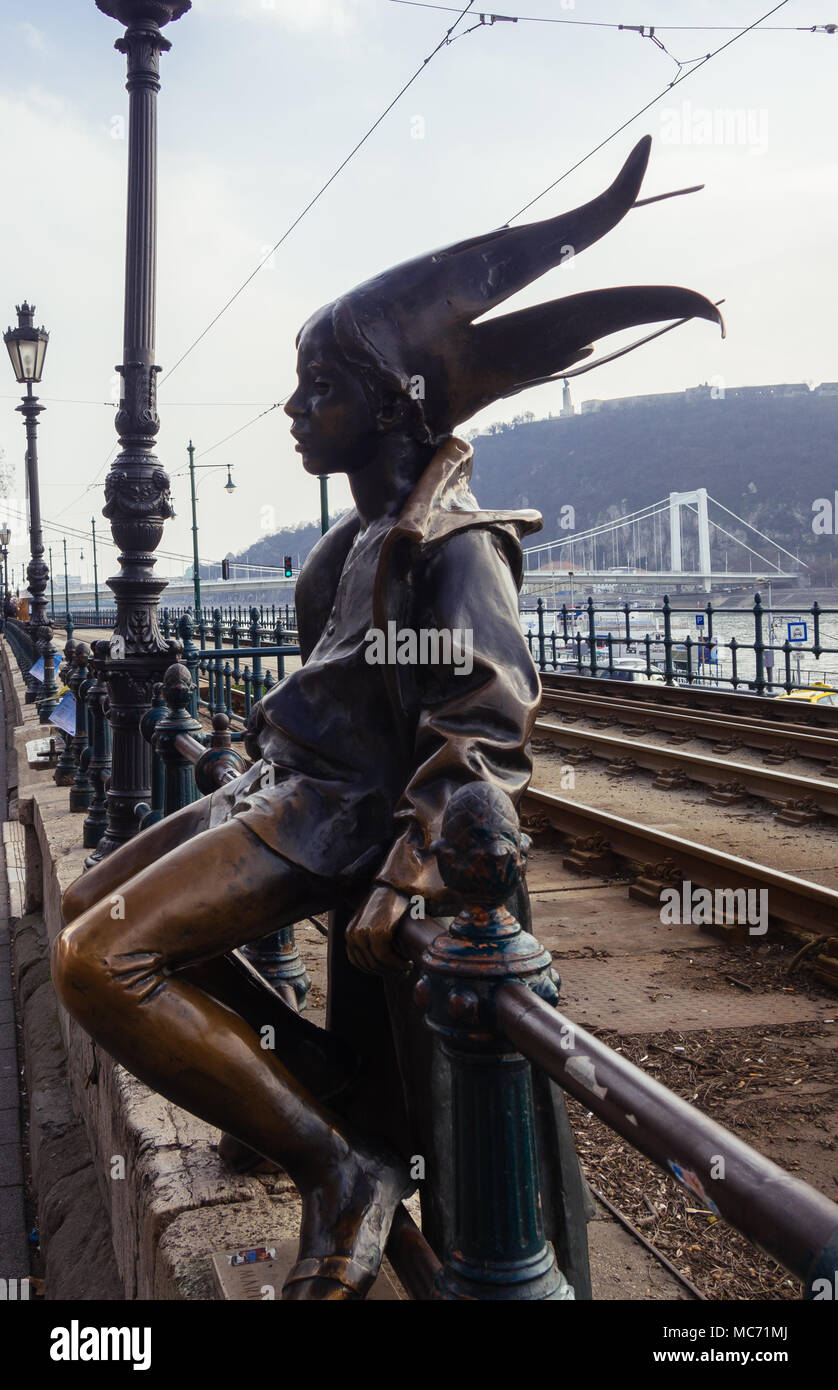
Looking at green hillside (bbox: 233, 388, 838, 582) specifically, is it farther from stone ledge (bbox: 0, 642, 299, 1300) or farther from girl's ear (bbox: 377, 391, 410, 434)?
girl's ear (bbox: 377, 391, 410, 434)

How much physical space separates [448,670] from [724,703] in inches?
516

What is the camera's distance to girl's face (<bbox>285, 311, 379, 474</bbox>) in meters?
2.48

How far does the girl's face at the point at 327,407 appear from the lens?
8.15 feet

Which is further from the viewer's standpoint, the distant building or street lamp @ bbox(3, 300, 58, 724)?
the distant building

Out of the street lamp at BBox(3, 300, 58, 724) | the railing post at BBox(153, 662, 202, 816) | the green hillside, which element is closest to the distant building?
the green hillside

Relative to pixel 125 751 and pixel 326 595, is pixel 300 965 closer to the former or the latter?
pixel 326 595

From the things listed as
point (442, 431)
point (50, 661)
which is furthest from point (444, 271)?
point (50, 661)

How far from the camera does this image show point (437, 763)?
2018 millimetres

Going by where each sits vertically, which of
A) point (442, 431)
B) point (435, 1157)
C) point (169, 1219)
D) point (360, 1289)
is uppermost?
point (442, 431)

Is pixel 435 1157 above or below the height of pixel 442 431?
below

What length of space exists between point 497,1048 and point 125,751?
4517 millimetres

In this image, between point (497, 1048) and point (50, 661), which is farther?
point (50, 661)

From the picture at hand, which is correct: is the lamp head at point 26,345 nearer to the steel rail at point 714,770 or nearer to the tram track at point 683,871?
the steel rail at point 714,770

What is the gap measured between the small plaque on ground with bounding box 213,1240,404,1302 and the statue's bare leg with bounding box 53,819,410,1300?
158 millimetres
